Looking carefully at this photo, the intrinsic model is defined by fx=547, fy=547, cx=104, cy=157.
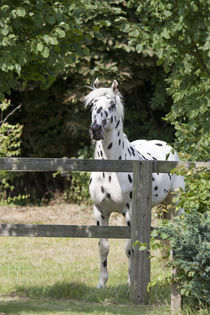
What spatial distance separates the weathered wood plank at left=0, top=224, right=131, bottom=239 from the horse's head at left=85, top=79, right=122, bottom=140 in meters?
1.12

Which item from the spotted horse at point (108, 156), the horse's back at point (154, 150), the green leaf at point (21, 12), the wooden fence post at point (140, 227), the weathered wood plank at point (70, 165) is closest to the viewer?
the green leaf at point (21, 12)

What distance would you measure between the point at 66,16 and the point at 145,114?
8.84m

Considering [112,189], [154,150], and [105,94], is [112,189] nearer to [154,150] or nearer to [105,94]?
[105,94]

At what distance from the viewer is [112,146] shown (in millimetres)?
6742

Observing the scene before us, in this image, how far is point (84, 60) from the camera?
1282 cm

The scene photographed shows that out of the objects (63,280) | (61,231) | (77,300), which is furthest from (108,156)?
(77,300)

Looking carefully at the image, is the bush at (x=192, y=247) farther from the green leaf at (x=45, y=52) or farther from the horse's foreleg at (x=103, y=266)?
the green leaf at (x=45, y=52)

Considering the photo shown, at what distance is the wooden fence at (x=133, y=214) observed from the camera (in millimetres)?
5714

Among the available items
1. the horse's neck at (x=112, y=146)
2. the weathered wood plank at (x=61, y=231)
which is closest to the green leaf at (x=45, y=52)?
the weathered wood plank at (x=61, y=231)

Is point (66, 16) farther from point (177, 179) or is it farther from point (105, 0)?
point (105, 0)

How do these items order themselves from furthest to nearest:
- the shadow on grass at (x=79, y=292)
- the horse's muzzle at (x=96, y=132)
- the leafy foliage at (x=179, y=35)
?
the horse's muzzle at (x=96, y=132) < the shadow on grass at (x=79, y=292) < the leafy foliage at (x=179, y=35)

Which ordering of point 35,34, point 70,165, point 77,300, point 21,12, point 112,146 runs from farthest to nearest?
point 112,146 → point 77,300 → point 70,165 → point 35,34 → point 21,12

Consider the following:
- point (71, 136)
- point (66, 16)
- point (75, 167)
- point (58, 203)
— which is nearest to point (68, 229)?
point (75, 167)

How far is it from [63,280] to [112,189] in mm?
1320
